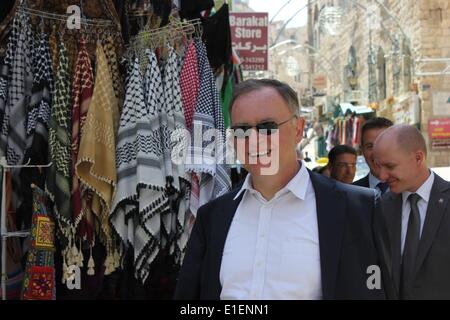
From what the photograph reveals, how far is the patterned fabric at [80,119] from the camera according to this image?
120 inches

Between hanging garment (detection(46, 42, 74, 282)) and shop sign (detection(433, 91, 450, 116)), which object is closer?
hanging garment (detection(46, 42, 74, 282))

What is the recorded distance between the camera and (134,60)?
335 cm

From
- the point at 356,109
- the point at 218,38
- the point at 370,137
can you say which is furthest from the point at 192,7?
the point at 356,109

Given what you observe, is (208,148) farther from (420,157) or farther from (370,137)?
(370,137)

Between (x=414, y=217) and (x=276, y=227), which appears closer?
(x=276, y=227)

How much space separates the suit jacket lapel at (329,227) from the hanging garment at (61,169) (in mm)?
1518

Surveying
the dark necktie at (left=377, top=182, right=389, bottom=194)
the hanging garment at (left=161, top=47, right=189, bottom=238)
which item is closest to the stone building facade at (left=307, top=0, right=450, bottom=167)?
the dark necktie at (left=377, top=182, right=389, bottom=194)

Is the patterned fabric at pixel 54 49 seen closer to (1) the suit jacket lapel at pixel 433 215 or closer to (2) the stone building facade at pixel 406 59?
(1) the suit jacket lapel at pixel 433 215

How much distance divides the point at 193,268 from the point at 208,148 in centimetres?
136

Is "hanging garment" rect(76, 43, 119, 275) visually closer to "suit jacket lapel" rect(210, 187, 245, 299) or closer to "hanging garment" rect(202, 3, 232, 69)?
"hanging garment" rect(202, 3, 232, 69)

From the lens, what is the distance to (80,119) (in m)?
3.13

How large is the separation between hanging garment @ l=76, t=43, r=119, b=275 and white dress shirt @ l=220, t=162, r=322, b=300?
1.21 meters

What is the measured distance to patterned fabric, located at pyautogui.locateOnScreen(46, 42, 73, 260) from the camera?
301 cm
